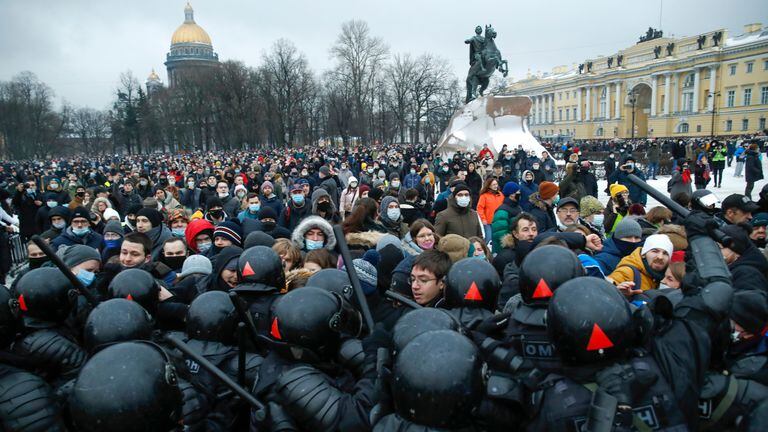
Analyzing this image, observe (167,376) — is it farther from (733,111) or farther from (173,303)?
(733,111)

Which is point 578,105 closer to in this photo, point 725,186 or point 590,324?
point 725,186

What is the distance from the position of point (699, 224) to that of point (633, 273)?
1.61m

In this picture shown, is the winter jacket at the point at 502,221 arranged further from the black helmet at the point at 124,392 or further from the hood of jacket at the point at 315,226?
the black helmet at the point at 124,392

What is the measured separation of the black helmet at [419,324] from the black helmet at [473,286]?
531 mm

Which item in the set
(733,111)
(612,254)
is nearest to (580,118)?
(733,111)

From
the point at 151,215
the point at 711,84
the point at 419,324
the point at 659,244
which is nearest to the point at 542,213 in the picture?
the point at 659,244

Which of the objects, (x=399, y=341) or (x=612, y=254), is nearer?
(x=399, y=341)

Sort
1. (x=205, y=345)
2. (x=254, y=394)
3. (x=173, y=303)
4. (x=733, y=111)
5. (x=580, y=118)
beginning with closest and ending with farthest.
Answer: (x=254, y=394) → (x=205, y=345) → (x=173, y=303) → (x=733, y=111) → (x=580, y=118)

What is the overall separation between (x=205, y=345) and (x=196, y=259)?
1763 mm

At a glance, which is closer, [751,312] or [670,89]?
[751,312]

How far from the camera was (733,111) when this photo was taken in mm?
70250

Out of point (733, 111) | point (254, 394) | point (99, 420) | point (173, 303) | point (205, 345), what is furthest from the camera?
point (733, 111)

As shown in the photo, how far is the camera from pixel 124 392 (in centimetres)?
188

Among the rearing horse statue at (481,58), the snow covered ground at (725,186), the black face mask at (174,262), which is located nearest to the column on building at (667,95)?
the snow covered ground at (725,186)
